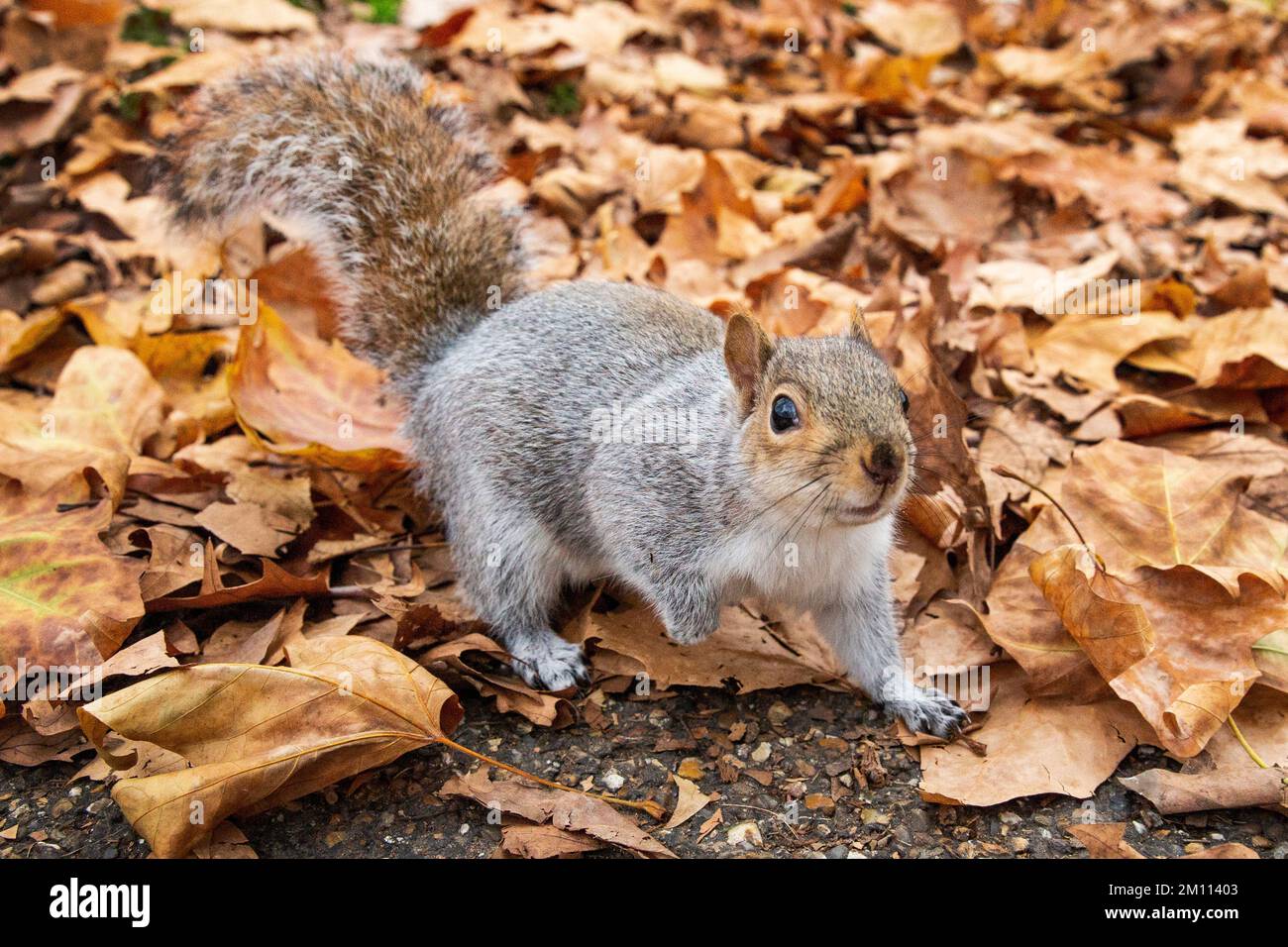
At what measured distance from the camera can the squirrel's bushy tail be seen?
132 inches

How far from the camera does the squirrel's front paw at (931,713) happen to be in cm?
262

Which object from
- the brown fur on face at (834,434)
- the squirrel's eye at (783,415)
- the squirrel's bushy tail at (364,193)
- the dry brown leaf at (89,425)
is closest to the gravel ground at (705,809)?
the brown fur on face at (834,434)

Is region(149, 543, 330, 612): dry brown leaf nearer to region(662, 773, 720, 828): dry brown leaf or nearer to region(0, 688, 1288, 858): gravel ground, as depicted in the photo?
region(0, 688, 1288, 858): gravel ground

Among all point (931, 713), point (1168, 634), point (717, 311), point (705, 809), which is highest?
point (717, 311)

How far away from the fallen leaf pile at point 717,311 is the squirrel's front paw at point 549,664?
0.06m

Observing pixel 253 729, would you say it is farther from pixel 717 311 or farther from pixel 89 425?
pixel 717 311

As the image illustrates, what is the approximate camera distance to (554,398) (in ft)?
9.88

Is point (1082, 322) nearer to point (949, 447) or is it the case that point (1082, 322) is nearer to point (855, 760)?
point (949, 447)

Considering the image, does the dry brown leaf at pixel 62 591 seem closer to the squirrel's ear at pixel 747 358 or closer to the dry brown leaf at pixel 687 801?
the dry brown leaf at pixel 687 801

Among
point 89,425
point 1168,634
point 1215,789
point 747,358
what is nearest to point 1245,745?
point 1215,789

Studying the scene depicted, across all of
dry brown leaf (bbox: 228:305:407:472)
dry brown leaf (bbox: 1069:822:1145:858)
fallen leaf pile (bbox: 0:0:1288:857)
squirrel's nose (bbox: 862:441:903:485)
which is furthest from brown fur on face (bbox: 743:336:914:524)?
dry brown leaf (bbox: 228:305:407:472)

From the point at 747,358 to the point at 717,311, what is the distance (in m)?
1.35

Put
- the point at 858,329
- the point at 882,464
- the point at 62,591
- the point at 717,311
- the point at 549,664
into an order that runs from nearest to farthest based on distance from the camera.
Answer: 1. the point at 882,464
2. the point at 62,591
3. the point at 858,329
4. the point at 549,664
5. the point at 717,311

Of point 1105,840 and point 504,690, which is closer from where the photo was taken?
point 1105,840
